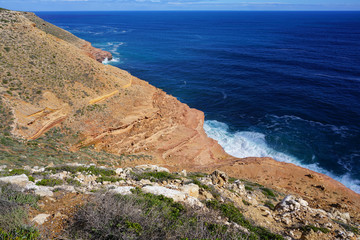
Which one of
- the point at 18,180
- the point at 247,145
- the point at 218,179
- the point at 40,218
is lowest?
the point at 247,145

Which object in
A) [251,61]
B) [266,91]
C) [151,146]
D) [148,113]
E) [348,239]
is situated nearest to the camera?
[348,239]

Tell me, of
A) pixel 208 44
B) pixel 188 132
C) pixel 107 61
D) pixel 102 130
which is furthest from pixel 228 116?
pixel 208 44

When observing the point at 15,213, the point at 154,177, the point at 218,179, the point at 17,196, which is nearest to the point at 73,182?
the point at 17,196

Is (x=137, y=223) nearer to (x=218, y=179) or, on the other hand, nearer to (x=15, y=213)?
(x=15, y=213)

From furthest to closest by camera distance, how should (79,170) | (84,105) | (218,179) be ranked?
(84,105)
(218,179)
(79,170)

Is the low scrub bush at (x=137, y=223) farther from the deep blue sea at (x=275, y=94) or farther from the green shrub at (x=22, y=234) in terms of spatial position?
the deep blue sea at (x=275, y=94)

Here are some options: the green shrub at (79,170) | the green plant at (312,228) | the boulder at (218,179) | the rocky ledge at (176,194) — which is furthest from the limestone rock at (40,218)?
the green plant at (312,228)

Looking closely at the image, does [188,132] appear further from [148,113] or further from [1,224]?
[1,224]

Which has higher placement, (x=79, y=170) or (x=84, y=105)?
(x=79, y=170)
